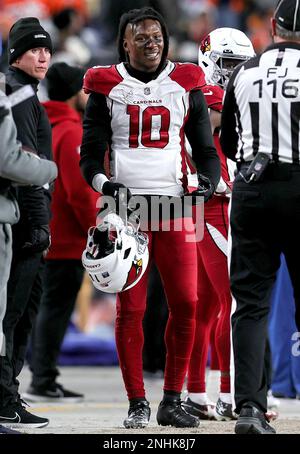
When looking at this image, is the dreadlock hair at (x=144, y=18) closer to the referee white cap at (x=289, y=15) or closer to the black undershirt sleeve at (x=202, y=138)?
the black undershirt sleeve at (x=202, y=138)

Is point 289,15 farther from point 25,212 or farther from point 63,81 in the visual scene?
point 63,81

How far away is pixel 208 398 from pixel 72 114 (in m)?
2.41

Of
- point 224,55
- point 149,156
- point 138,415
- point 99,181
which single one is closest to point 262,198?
point 149,156

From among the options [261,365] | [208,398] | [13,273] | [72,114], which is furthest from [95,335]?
[261,365]

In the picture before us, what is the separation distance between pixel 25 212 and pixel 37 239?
16 centimetres

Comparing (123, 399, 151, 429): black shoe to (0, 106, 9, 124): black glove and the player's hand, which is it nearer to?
the player's hand

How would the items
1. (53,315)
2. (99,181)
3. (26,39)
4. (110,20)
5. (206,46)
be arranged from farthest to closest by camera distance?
(110,20)
(53,315)
(206,46)
(26,39)
(99,181)

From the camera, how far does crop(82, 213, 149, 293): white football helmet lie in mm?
6230

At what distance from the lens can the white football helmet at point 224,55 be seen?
728 centimetres

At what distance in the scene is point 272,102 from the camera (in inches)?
227

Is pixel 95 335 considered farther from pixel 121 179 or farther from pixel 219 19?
pixel 219 19

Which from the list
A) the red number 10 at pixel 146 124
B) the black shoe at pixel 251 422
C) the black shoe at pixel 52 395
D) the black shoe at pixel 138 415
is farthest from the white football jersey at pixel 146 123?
the black shoe at pixel 52 395

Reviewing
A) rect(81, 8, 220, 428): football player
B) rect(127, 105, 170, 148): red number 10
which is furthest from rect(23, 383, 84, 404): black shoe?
rect(127, 105, 170, 148): red number 10

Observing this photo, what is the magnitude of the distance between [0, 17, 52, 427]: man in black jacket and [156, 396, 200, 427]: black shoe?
2.07 feet
